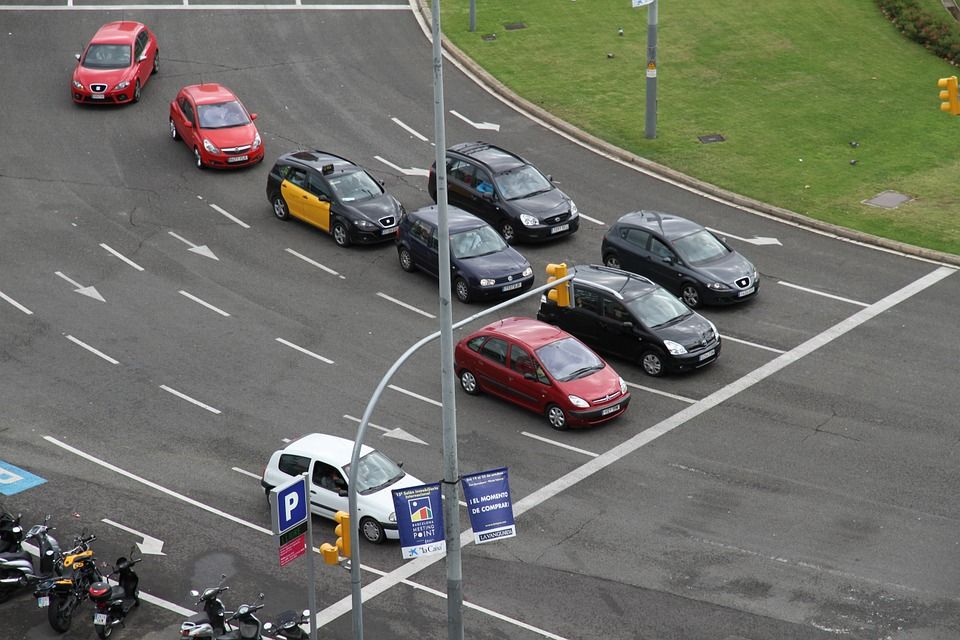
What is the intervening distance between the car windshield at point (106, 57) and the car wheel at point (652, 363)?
2138cm

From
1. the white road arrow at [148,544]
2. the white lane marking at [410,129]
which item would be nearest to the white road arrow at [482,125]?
the white lane marking at [410,129]

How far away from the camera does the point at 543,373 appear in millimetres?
26609

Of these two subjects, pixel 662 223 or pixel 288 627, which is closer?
pixel 288 627

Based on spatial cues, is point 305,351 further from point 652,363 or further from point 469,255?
point 652,363

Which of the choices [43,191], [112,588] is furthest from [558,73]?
[112,588]

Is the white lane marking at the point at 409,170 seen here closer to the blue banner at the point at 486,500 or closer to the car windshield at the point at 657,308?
the car windshield at the point at 657,308

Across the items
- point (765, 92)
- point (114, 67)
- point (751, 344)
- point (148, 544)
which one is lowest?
point (148, 544)

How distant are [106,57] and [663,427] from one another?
2384 centimetres

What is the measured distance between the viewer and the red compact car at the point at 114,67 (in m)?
41.8

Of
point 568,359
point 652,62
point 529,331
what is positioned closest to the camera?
point 568,359

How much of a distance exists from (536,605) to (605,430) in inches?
228

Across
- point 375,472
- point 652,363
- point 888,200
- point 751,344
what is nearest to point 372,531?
point 375,472

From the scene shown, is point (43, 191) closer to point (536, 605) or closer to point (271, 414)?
point (271, 414)

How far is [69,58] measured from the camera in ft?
150
